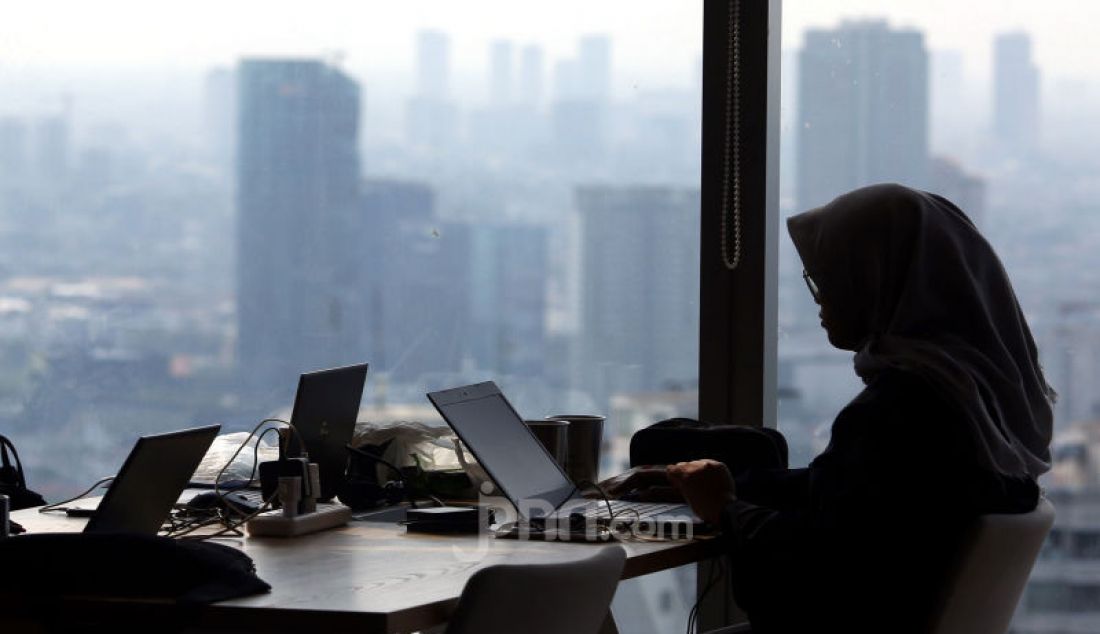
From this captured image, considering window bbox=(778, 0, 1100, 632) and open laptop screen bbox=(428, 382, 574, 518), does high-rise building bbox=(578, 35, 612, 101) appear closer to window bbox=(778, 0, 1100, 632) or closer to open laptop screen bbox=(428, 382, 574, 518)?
window bbox=(778, 0, 1100, 632)

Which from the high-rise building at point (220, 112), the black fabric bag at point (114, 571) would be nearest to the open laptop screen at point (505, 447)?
the black fabric bag at point (114, 571)

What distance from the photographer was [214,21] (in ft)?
13.6

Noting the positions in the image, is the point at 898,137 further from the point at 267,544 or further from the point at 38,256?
the point at 38,256

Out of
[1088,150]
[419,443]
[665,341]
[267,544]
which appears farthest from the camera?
[665,341]

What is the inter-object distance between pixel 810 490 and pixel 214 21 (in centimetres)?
270

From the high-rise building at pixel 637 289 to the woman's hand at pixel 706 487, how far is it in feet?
3.54

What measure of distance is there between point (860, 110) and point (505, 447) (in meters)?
1.40

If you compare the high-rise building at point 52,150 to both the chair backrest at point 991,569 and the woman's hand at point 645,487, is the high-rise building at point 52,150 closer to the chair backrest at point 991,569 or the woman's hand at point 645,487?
the woman's hand at point 645,487

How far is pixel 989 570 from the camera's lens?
204 centimetres

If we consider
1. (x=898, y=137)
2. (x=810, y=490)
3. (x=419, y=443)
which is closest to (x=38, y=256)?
(x=419, y=443)

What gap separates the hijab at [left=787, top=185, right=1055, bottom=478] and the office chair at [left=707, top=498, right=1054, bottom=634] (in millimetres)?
83

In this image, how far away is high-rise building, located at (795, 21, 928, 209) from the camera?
3.40 metres

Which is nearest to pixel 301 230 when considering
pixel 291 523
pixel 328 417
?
pixel 328 417

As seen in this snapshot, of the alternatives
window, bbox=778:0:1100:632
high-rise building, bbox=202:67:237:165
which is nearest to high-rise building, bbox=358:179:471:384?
high-rise building, bbox=202:67:237:165
